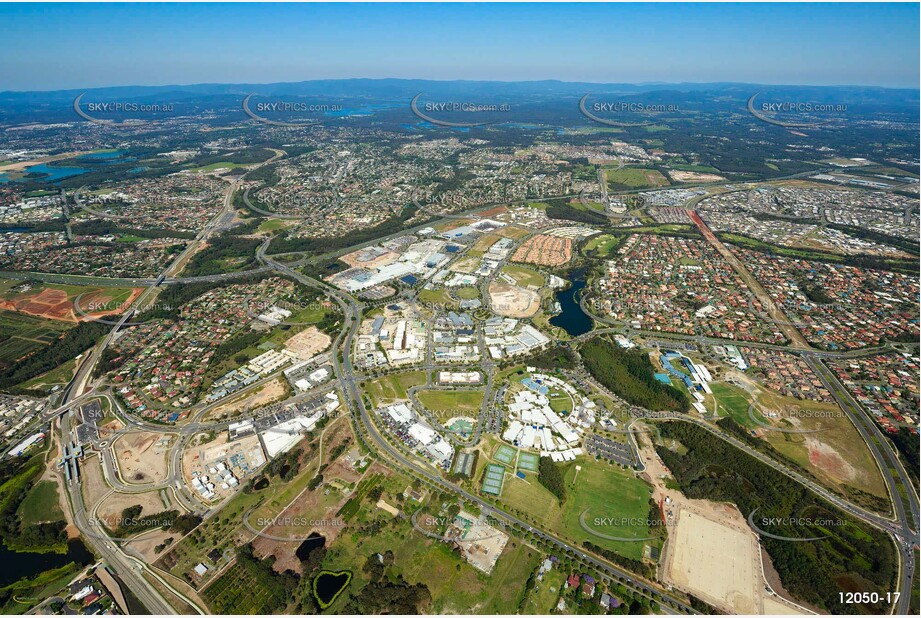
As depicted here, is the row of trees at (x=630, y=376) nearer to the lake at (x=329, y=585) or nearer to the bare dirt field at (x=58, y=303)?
the lake at (x=329, y=585)

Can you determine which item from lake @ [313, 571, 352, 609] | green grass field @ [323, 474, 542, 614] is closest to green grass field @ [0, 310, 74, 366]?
lake @ [313, 571, 352, 609]

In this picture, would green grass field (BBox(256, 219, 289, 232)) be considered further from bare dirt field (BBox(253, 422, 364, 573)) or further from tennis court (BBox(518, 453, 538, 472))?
tennis court (BBox(518, 453, 538, 472))

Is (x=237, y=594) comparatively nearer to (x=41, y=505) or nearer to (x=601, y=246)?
(x=41, y=505)

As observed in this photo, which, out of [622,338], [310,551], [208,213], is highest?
[208,213]

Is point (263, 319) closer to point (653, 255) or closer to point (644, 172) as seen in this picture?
point (653, 255)

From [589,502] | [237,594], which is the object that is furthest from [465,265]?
[237,594]

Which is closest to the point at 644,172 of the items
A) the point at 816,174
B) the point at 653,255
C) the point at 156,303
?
the point at 816,174

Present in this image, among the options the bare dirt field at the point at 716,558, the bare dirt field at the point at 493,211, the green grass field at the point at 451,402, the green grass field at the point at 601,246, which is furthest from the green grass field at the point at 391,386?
the bare dirt field at the point at 493,211
